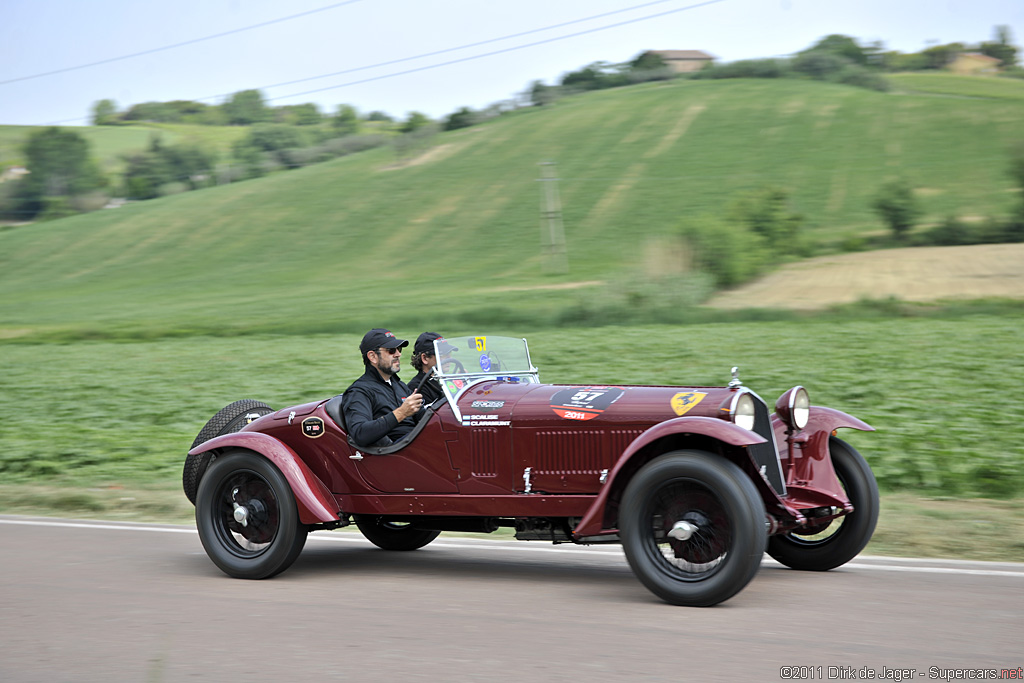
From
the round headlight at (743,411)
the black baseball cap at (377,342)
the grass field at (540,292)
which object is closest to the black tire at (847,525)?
the round headlight at (743,411)

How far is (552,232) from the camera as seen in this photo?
126 feet

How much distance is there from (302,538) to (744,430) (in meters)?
2.83

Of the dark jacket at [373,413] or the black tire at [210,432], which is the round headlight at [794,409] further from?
the black tire at [210,432]

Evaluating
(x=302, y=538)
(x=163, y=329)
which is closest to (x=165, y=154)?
(x=163, y=329)

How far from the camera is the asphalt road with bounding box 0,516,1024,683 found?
409 cm

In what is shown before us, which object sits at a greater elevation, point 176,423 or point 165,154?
point 165,154

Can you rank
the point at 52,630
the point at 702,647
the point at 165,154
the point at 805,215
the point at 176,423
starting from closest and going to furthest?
the point at 702,647 → the point at 52,630 → the point at 176,423 → the point at 805,215 → the point at 165,154

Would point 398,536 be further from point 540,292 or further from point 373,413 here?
point 540,292

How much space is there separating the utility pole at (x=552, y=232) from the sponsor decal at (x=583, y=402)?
3235cm

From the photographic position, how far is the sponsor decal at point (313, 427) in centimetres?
635

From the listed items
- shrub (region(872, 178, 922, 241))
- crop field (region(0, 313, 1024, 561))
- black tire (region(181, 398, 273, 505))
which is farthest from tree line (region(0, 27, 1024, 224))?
black tire (region(181, 398, 273, 505))

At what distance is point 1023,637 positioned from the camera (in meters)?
4.37

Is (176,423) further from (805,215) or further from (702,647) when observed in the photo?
(805,215)

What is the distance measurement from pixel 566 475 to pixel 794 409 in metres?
1.41
